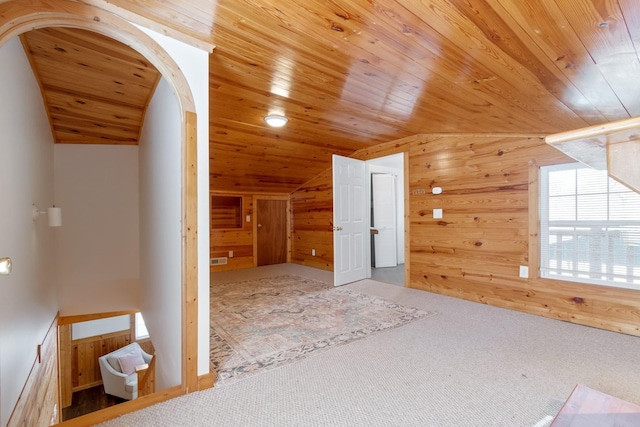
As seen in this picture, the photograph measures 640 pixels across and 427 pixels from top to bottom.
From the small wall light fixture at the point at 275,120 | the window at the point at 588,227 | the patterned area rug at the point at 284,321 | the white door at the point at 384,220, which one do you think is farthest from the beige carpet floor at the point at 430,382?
the white door at the point at 384,220

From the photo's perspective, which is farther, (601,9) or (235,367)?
(235,367)

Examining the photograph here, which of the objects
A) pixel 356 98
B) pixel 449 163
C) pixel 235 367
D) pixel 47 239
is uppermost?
pixel 356 98

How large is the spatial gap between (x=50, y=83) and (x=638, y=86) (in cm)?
440

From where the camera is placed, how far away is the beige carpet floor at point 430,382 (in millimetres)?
1544

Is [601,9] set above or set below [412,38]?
below

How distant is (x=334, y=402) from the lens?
167cm

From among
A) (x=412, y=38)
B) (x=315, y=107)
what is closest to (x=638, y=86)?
(x=412, y=38)

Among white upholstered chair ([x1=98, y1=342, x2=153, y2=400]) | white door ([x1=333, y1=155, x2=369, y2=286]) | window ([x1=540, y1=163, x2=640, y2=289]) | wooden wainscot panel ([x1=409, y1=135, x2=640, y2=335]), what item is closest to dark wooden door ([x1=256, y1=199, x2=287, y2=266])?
white door ([x1=333, y1=155, x2=369, y2=286])

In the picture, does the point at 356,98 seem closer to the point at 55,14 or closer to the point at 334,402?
the point at 55,14

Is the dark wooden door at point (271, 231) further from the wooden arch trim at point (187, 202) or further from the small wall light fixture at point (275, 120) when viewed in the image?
the wooden arch trim at point (187, 202)

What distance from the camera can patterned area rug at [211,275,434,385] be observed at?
2213mm

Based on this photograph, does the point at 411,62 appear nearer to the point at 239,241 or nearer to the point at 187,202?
the point at 187,202

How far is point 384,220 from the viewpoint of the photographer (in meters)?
6.16

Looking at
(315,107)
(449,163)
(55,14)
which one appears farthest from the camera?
(449,163)
